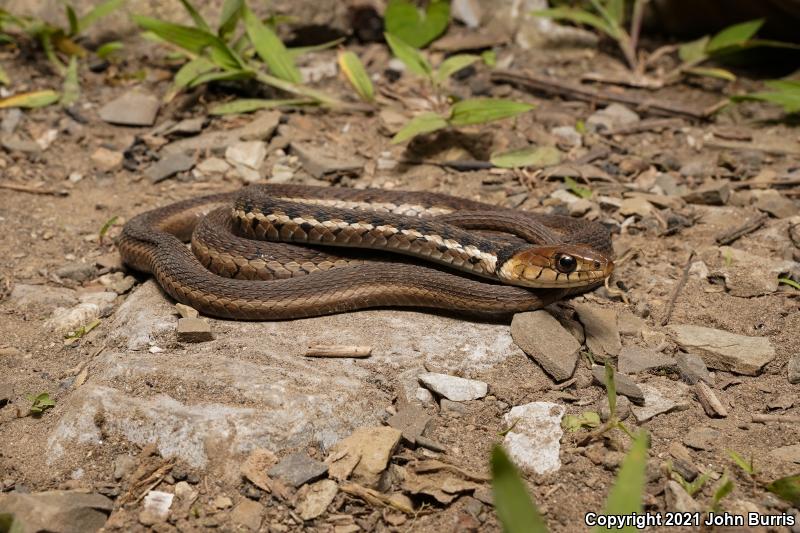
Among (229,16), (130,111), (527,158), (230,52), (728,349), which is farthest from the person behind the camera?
(130,111)

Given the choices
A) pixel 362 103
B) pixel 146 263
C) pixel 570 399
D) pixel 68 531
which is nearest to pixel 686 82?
pixel 362 103

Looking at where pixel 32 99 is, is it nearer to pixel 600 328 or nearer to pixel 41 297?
pixel 41 297

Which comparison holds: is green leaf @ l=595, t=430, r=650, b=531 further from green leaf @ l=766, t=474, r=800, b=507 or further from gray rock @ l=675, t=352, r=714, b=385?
gray rock @ l=675, t=352, r=714, b=385

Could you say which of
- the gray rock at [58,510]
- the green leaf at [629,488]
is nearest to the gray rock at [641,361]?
the green leaf at [629,488]

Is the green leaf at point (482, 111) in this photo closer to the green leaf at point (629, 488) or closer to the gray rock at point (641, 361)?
the gray rock at point (641, 361)

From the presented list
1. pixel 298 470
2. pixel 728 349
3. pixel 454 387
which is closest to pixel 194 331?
pixel 298 470

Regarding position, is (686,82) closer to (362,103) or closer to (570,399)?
(362,103)

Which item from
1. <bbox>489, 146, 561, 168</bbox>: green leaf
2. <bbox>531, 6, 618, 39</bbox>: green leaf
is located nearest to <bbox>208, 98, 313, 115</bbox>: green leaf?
<bbox>489, 146, 561, 168</bbox>: green leaf
